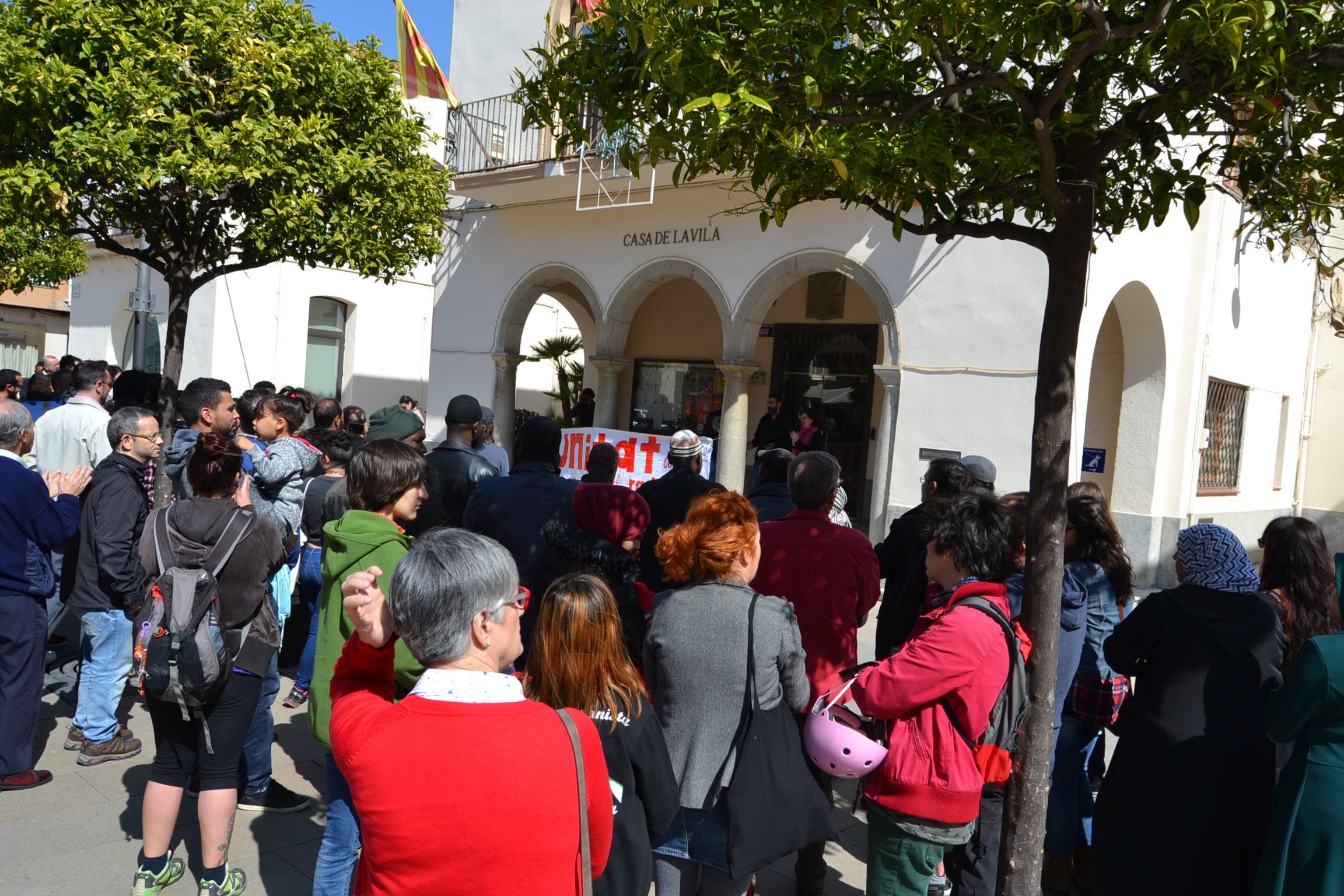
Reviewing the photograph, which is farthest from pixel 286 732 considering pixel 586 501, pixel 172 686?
pixel 586 501

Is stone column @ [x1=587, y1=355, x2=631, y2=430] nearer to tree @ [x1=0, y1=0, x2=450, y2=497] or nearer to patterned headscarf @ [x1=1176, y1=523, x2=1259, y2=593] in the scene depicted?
tree @ [x1=0, y1=0, x2=450, y2=497]

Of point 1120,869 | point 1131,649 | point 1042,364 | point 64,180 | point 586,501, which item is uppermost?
point 64,180

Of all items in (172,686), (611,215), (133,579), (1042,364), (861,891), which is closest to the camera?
(1042,364)

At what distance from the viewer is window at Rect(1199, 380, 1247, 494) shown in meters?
13.4

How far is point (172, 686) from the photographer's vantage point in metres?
3.57

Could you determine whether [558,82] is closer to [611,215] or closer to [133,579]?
[133,579]

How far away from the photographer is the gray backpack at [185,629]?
3.57 metres

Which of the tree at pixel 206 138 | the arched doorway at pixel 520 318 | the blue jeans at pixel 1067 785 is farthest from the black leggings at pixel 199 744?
→ the arched doorway at pixel 520 318

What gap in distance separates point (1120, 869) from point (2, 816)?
464 centimetres

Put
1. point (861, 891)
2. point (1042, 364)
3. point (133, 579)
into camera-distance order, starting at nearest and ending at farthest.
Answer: point (1042, 364) → point (861, 891) → point (133, 579)

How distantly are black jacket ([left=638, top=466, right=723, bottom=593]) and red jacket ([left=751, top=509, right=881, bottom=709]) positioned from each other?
107 centimetres

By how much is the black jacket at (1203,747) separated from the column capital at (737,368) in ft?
31.1

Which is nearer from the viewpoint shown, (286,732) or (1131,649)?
(1131,649)

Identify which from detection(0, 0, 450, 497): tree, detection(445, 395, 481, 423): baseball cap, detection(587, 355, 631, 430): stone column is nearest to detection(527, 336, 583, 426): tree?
detection(587, 355, 631, 430): stone column
